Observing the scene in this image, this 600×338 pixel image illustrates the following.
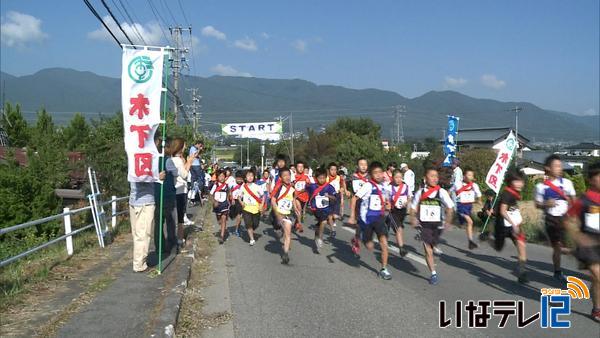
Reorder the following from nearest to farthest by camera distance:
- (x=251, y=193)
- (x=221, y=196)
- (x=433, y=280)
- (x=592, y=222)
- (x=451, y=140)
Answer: (x=592, y=222) < (x=433, y=280) < (x=251, y=193) < (x=221, y=196) < (x=451, y=140)

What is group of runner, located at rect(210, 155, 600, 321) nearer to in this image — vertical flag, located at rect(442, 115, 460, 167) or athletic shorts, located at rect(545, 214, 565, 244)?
athletic shorts, located at rect(545, 214, 565, 244)

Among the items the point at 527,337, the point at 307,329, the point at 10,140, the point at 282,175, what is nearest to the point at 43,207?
the point at 282,175

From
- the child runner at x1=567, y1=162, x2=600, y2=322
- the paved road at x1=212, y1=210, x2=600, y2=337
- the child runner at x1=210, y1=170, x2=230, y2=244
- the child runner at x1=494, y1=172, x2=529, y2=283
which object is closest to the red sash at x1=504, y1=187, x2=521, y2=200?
the child runner at x1=494, y1=172, x2=529, y2=283

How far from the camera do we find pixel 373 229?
8.35 meters

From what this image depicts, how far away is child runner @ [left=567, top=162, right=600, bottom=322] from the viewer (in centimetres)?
556

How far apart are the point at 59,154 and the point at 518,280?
81.5ft

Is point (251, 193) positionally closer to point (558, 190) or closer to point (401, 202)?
point (401, 202)

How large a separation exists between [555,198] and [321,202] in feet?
17.0

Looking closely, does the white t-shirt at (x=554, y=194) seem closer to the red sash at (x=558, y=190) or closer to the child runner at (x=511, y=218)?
the red sash at (x=558, y=190)

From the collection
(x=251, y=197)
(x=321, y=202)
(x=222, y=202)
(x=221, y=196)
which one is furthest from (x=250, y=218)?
(x=321, y=202)

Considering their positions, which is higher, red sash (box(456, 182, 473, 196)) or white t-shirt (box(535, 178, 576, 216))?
white t-shirt (box(535, 178, 576, 216))

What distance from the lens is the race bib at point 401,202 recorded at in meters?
10.7

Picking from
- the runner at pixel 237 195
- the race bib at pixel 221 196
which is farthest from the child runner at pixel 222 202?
the runner at pixel 237 195

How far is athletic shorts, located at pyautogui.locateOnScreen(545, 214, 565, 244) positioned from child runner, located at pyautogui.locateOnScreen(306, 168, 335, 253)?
4700mm
